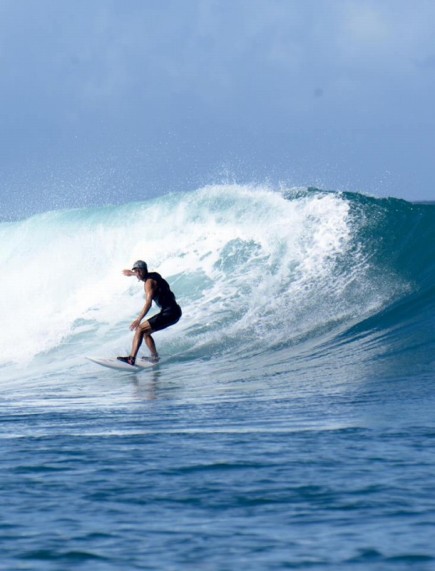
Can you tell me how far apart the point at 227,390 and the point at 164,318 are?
2818 millimetres

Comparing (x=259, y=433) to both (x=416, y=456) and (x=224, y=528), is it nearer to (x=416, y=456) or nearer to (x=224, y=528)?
(x=416, y=456)

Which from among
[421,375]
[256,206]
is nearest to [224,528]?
[421,375]

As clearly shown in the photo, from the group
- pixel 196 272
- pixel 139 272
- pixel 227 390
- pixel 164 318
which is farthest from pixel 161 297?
pixel 196 272

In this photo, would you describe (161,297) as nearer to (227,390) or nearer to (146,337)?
(146,337)

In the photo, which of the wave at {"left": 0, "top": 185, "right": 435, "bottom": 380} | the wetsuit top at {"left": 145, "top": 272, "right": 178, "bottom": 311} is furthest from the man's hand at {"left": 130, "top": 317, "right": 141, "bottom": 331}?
the wave at {"left": 0, "top": 185, "right": 435, "bottom": 380}

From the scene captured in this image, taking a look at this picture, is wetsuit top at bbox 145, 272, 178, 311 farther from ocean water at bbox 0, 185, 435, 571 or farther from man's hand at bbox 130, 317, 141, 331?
ocean water at bbox 0, 185, 435, 571

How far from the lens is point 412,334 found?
1309 centimetres

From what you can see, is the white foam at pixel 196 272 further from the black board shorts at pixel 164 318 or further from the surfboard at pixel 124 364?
the surfboard at pixel 124 364

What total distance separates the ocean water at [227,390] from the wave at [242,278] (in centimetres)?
4

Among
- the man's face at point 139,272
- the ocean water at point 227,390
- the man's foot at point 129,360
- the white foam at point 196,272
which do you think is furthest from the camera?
the white foam at point 196,272

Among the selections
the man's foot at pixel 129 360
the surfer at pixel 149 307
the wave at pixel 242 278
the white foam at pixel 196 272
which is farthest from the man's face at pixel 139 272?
the white foam at pixel 196 272

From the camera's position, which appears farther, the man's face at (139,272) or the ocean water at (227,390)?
the man's face at (139,272)

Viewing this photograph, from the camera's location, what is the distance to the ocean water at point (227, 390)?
467 centimetres

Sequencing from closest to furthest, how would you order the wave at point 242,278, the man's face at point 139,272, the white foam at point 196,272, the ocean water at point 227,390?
1. the ocean water at point 227,390
2. the man's face at point 139,272
3. the wave at point 242,278
4. the white foam at point 196,272
